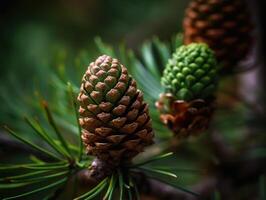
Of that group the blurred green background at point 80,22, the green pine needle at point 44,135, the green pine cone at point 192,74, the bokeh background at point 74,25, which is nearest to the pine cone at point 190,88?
A: the green pine cone at point 192,74

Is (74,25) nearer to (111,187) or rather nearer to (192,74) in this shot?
(192,74)

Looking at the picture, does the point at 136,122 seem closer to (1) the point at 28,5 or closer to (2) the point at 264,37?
(2) the point at 264,37

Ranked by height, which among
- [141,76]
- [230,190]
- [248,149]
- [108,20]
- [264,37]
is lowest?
[230,190]

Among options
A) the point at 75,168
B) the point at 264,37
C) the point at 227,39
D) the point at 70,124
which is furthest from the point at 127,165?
the point at 264,37

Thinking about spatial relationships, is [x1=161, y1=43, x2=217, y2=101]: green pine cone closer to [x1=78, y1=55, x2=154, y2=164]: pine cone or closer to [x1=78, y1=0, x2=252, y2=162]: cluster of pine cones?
[x1=78, y1=0, x2=252, y2=162]: cluster of pine cones

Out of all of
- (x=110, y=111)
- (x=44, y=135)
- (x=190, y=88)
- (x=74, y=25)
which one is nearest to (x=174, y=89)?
(x=190, y=88)

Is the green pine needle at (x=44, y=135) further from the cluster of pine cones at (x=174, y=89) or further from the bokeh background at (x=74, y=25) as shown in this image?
the bokeh background at (x=74, y=25)
